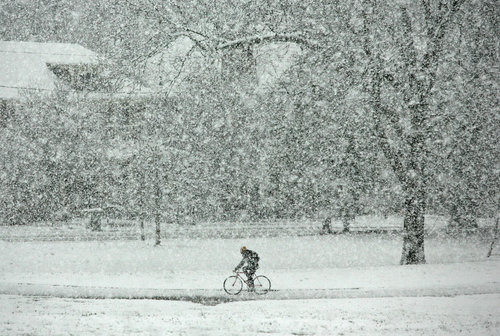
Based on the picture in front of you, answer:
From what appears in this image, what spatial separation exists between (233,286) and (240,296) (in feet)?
1.34

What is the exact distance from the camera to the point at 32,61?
109 feet

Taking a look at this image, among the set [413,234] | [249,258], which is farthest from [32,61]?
[413,234]

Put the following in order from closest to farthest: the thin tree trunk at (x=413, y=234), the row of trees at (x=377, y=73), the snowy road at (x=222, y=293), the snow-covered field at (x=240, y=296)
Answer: the snow-covered field at (x=240, y=296), the snowy road at (x=222, y=293), the row of trees at (x=377, y=73), the thin tree trunk at (x=413, y=234)

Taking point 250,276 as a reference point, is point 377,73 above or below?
above

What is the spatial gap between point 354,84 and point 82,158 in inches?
769

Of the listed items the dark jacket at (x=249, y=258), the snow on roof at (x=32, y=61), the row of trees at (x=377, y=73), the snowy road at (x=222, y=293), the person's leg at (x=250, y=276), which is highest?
the snow on roof at (x=32, y=61)

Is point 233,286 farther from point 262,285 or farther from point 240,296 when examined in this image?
point 262,285

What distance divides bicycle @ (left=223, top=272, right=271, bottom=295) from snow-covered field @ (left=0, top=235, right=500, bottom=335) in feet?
0.68

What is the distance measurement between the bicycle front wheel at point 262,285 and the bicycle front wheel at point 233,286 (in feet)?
1.39

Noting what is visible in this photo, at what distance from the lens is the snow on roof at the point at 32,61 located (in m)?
30.7

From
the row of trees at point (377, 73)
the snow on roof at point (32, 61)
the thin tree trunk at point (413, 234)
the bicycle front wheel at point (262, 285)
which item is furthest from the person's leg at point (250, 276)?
the snow on roof at point (32, 61)

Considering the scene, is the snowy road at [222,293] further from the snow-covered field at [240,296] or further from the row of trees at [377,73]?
the row of trees at [377,73]

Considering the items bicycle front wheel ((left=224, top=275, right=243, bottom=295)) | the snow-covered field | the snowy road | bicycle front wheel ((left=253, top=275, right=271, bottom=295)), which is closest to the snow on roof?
the snow-covered field

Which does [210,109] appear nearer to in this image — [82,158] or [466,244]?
[82,158]
